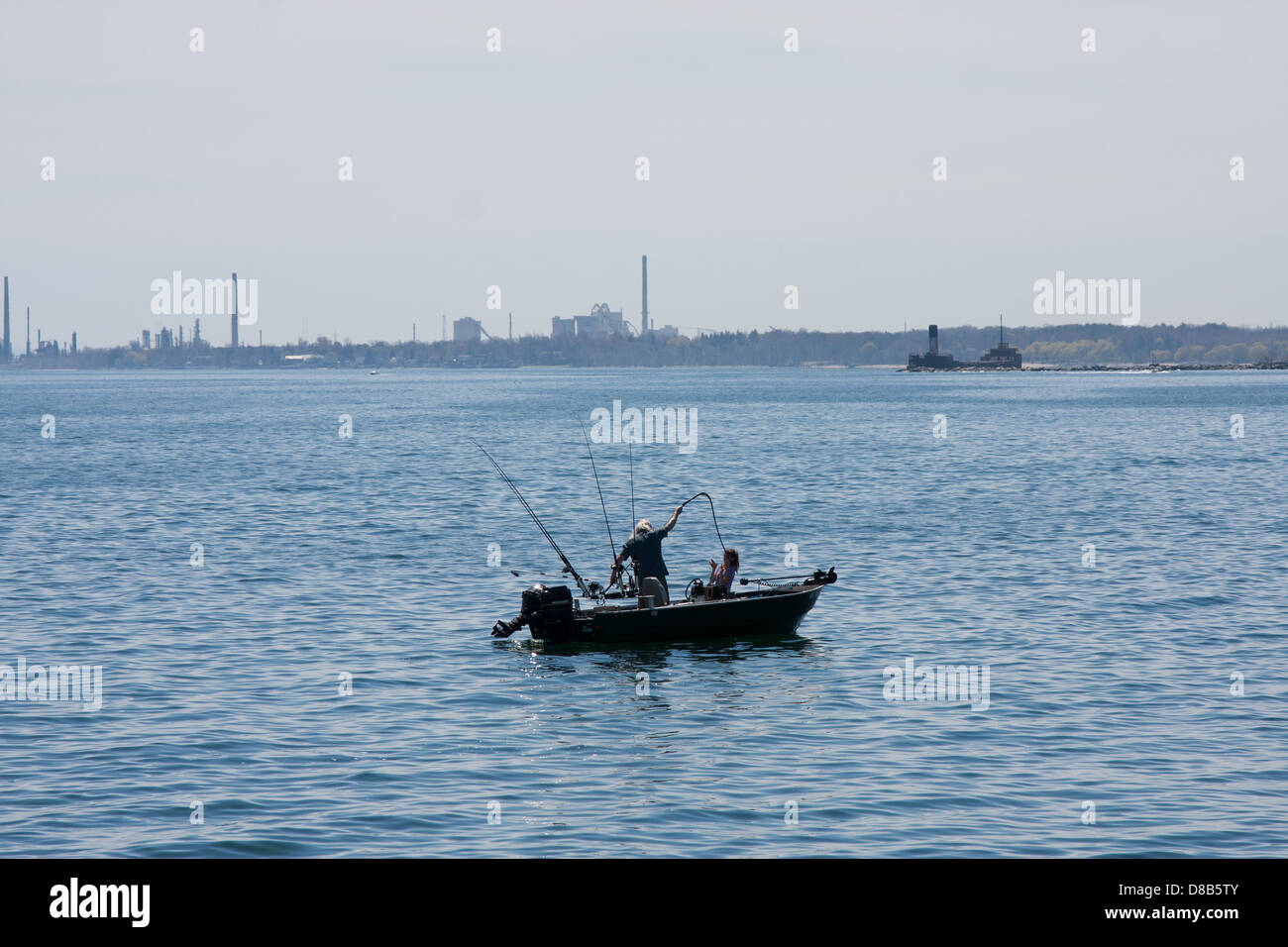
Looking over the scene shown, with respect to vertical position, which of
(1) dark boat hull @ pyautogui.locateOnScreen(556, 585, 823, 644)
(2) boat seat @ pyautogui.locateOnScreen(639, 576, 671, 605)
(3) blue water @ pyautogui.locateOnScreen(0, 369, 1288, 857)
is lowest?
(3) blue water @ pyautogui.locateOnScreen(0, 369, 1288, 857)

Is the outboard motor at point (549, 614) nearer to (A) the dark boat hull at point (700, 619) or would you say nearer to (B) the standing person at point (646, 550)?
(A) the dark boat hull at point (700, 619)

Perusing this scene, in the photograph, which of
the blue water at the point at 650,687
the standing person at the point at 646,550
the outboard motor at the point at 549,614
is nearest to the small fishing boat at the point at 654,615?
the outboard motor at the point at 549,614

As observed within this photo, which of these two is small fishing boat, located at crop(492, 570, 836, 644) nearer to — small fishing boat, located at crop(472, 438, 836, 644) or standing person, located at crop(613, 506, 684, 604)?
small fishing boat, located at crop(472, 438, 836, 644)

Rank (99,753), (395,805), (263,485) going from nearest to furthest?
(395,805), (99,753), (263,485)

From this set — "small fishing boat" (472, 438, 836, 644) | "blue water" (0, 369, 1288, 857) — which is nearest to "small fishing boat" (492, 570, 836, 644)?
"small fishing boat" (472, 438, 836, 644)

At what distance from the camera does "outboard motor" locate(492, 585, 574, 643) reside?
73.8 feet

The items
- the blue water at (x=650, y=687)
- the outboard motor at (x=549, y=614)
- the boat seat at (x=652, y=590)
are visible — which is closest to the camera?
the blue water at (x=650, y=687)

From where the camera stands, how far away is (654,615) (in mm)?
22469

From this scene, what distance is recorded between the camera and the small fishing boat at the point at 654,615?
22.5 meters

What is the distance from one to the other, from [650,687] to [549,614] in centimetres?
300
